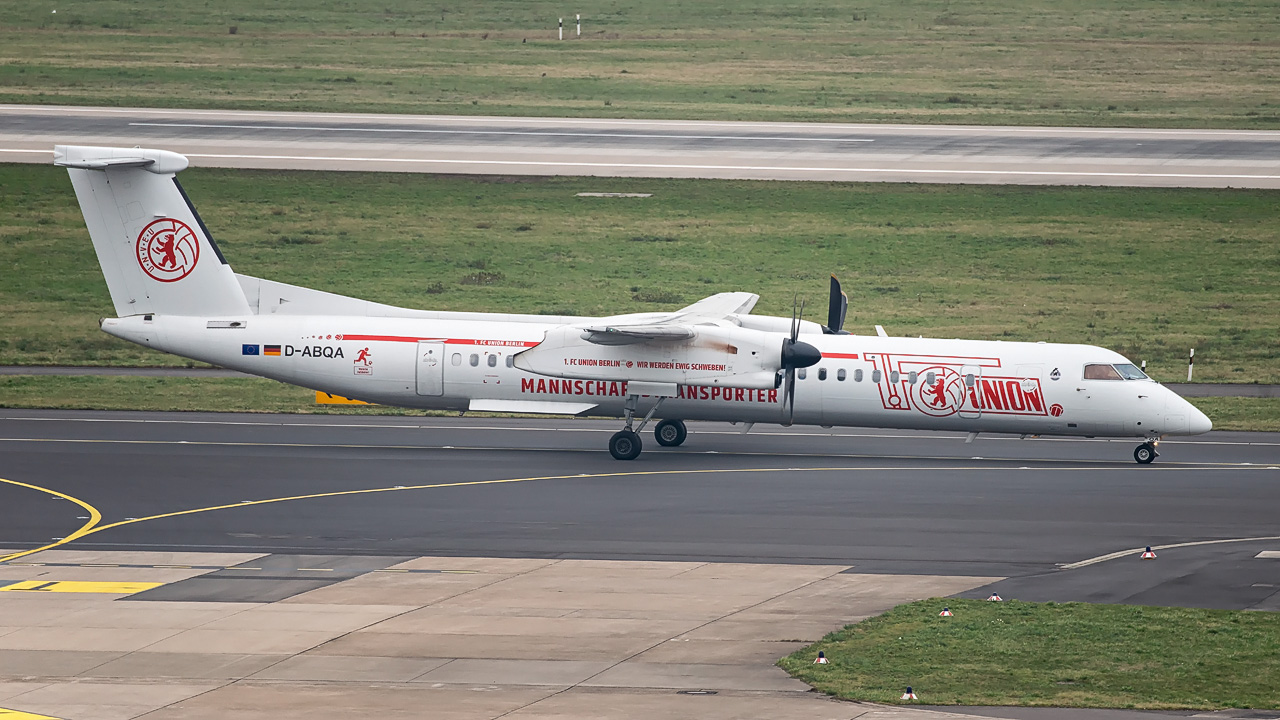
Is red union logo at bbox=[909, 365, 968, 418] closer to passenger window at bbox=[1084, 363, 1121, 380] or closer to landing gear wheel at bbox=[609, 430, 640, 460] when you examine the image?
passenger window at bbox=[1084, 363, 1121, 380]

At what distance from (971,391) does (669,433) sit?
733cm

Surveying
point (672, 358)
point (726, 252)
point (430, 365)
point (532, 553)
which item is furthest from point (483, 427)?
point (726, 252)

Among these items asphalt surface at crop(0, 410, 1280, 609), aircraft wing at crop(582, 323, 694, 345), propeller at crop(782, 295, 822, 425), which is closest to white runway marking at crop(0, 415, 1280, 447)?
asphalt surface at crop(0, 410, 1280, 609)

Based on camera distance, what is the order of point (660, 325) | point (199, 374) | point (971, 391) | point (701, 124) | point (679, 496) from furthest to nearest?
point (701, 124) < point (199, 374) < point (971, 391) < point (660, 325) < point (679, 496)

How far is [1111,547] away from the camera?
2747 cm

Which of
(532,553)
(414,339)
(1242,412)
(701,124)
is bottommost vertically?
(532,553)

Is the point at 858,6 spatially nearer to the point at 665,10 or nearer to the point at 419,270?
the point at 665,10

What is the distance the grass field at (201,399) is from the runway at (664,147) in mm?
18819

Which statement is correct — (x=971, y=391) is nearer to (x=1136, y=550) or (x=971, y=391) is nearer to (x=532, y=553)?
(x=1136, y=550)

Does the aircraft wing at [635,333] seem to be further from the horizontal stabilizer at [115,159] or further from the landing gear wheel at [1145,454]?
the landing gear wheel at [1145,454]

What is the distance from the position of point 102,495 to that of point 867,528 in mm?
15366

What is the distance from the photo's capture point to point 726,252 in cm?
6112

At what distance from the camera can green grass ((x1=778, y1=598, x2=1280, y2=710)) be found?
19.3m

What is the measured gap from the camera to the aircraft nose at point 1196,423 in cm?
3572
